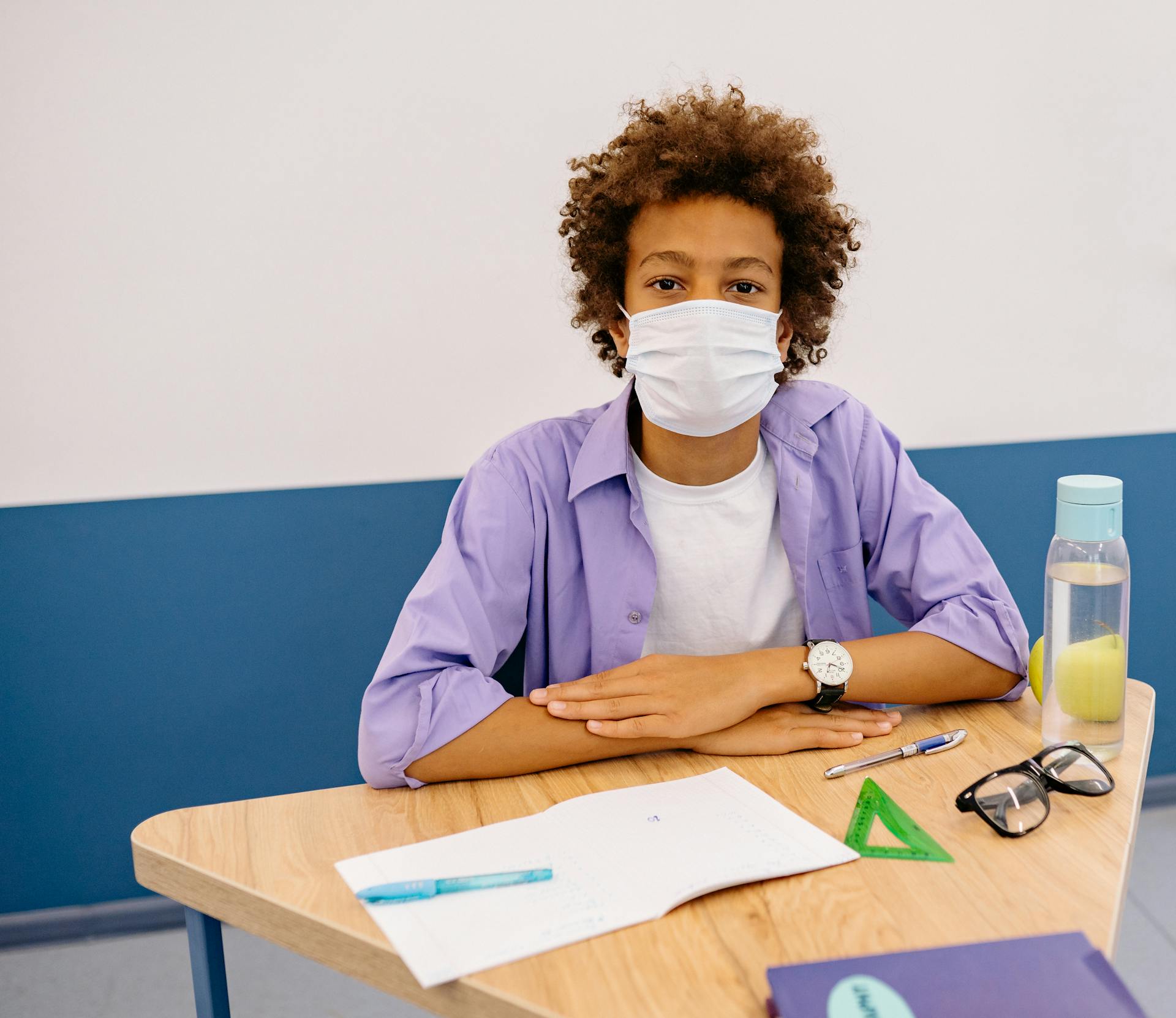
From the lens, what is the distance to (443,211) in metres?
1.91

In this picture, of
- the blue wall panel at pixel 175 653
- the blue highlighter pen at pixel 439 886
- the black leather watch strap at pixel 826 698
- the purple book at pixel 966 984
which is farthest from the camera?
the blue wall panel at pixel 175 653

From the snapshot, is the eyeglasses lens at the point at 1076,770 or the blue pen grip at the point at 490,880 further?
the eyeglasses lens at the point at 1076,770

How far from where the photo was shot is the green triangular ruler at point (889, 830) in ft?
2.86

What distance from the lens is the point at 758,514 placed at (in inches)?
54.2

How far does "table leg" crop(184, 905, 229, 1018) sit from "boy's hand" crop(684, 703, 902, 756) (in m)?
0.48

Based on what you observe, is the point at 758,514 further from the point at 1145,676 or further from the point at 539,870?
the point at 1145,676

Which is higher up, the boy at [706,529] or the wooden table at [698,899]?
the boy at [706,529]

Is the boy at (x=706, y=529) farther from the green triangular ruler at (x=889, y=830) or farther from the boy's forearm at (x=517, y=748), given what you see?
the green triangular ruler at (x=889, y=830)

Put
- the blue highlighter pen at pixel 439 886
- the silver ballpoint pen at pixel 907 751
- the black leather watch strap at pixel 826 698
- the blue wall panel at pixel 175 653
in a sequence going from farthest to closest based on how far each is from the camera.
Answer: the blue wall panel at pixel 175 653, the black leather watch strap at pixel 826 698, the silver ballpoint pen at pixel 907 751, the blue highlighter pen at pixel 439 886

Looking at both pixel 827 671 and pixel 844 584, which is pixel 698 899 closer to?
pixel 827 671

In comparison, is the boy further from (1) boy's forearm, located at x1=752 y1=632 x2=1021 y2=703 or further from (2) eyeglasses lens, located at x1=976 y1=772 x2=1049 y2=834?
(2) eyeglasses lens, located at x1=976 y1=772 x2=1049 y2=834

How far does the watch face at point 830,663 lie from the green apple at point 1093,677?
0.22 metres

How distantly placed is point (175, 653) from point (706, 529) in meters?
1.15

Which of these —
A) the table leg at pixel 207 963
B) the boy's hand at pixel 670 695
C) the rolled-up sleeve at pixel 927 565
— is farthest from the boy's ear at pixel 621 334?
the table leg at pixel 207 963
